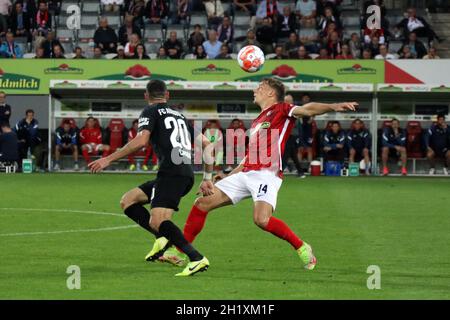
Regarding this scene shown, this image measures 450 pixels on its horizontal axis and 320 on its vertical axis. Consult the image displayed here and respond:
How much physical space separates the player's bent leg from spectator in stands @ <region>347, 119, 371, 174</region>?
20362mm

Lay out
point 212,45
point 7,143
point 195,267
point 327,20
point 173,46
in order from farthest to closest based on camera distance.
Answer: point 327,20 → point 212,45 → point 173,46 → point 7,143 → point 195,267

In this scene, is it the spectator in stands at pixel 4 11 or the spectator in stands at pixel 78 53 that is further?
the spectator in stands at pixel 4 11

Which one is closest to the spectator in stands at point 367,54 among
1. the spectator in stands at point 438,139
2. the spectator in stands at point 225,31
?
the spectator in stands at point 438,139

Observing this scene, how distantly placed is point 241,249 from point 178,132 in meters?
2.54

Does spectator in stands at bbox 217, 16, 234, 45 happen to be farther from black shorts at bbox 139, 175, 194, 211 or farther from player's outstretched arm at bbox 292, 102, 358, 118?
player's outstretched arm at bbox 292, 102, 358, 118

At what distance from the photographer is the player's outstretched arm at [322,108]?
11.4 metres

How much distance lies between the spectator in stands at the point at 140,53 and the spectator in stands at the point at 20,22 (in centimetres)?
395

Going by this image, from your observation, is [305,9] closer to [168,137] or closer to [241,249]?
[241,249]

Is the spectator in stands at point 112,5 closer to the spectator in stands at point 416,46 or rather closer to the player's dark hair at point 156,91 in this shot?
the spectator in stands at point 416,46

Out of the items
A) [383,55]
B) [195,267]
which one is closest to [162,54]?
[383,55]

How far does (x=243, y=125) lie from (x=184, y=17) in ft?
16.1

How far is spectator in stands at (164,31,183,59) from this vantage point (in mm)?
33156

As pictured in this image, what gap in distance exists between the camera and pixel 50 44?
3316cm

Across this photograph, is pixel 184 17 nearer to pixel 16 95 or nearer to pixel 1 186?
pixel 16 95
